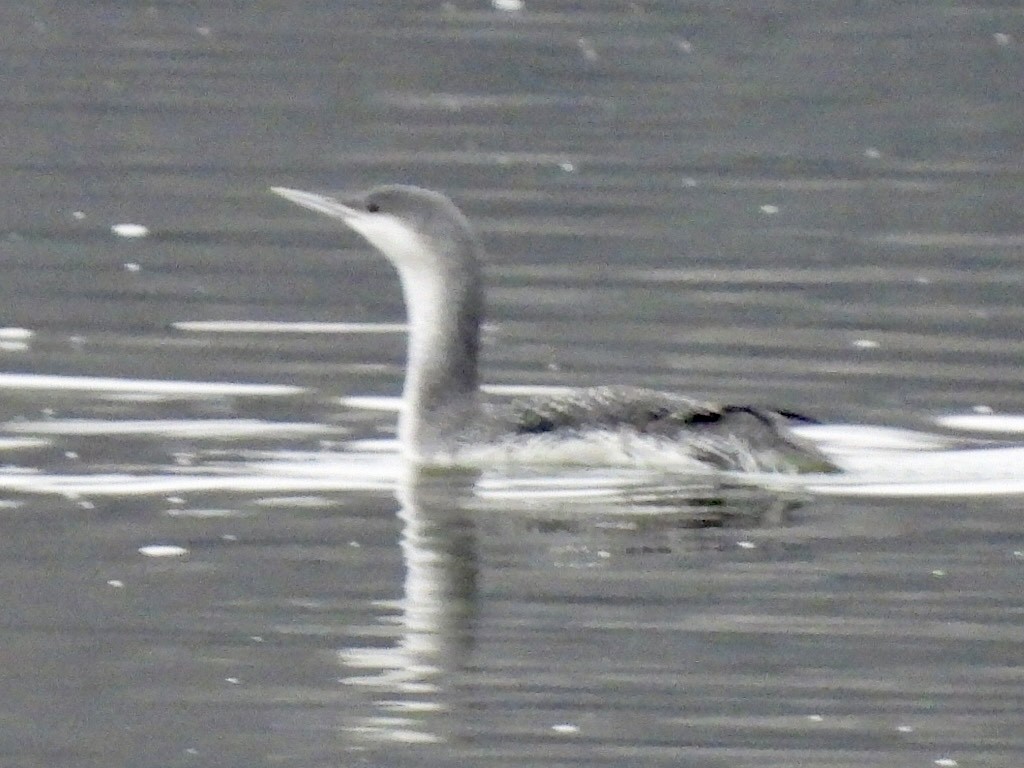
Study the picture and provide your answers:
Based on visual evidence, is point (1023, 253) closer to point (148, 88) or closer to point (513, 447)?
point (513, 447)

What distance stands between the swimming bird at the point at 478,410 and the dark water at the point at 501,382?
0.62 ft

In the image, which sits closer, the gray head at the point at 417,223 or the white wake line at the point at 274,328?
the gray head at the point at 417,223

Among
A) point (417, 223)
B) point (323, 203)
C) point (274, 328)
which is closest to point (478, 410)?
point (417, 223)

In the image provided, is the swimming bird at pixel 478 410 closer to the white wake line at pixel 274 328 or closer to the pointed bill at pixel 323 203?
the pointed bill at pixel 323 203

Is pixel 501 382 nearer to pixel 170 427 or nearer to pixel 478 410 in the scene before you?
pixel 478 410

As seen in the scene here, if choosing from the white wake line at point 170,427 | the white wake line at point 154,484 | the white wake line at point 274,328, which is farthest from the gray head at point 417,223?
the white wake line at point 274,328

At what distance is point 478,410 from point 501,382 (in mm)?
1428

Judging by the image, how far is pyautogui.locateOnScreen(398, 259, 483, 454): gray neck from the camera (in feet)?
42.4

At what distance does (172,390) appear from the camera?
45.1ft

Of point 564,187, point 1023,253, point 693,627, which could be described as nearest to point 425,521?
point 693,627

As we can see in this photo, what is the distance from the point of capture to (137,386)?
1383 centimetres

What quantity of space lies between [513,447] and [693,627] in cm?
263

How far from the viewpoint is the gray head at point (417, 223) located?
42.7 feet

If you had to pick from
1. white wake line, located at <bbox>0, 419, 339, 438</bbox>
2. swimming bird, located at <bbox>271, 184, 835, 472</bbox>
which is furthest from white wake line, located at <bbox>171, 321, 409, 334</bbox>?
white wake line, located at <bbox>0, 419, 339, 438</bbox>
